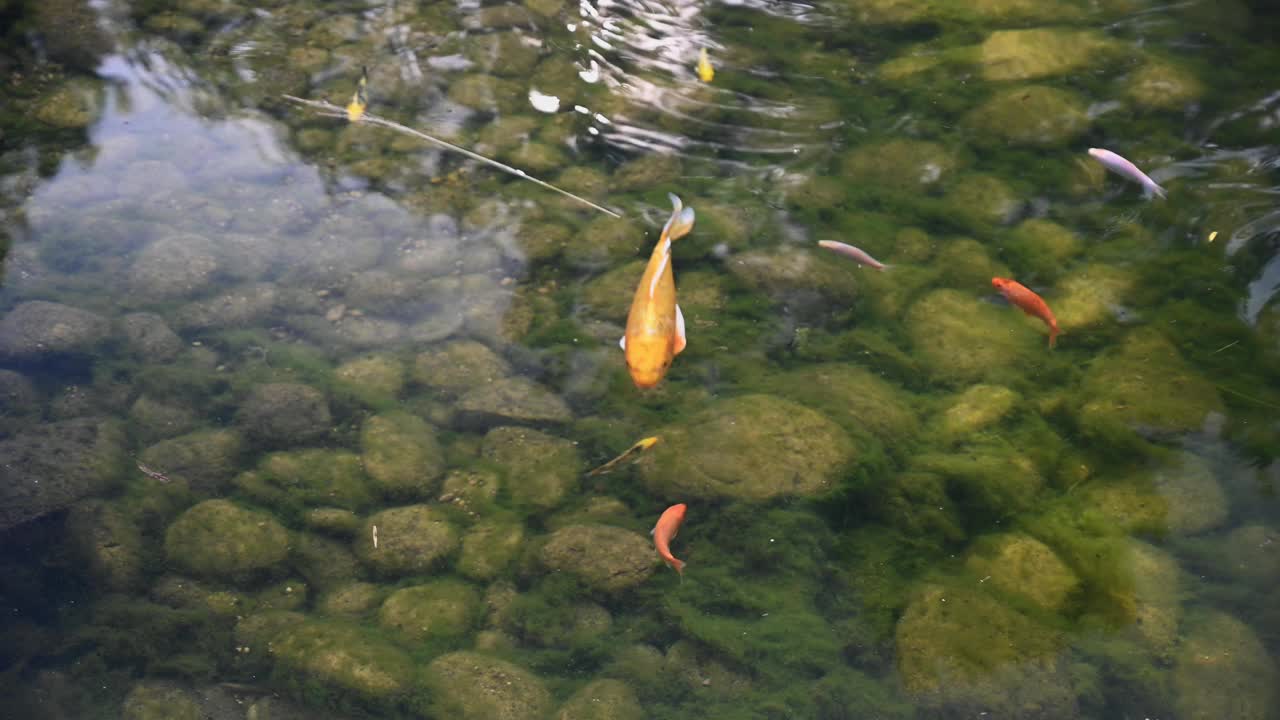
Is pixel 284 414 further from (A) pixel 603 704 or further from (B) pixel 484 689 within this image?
(A) pixel 603 704

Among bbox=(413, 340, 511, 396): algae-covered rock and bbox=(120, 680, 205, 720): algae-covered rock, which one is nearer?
bbox=(120, 680, 205, 720): algae-covered rock

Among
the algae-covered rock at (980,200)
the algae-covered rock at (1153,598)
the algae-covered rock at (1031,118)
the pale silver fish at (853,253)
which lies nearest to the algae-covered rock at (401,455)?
the pale silver fish at (853,253)

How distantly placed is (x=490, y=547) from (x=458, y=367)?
3.48 feet

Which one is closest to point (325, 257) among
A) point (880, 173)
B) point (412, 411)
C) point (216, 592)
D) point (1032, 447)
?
point (412, 411)

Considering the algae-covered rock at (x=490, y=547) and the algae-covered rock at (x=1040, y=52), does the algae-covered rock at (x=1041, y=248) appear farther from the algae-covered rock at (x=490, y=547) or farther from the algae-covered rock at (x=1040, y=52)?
the algae-covered rock at (x=490, y=547)

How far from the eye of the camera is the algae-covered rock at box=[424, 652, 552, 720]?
10.3 feet

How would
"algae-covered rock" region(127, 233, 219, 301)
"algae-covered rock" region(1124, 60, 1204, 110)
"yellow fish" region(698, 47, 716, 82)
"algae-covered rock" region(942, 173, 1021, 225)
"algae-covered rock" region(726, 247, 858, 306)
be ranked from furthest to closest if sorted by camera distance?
"yellow fish" region(698, 47, 716, 82), "algae-covered rock" region(1124, 60, 1204, 110), "algae-covered rock" region(942, 173, 1021, 225), "algae-covered rock" region(127, 233, 219, 301), "algae-covered rock" region(726, 247, 858, 306)

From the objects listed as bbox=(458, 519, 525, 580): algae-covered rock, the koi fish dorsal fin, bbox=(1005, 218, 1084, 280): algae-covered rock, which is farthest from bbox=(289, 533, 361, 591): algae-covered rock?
bbox=(1005, 218, 1084, 280): algae-covered rock

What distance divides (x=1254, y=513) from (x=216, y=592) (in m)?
4.15

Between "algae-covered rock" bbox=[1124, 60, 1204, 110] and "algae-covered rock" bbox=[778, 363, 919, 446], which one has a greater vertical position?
"algae-covered rock" bbox=[1124, 60, 1204, 110]

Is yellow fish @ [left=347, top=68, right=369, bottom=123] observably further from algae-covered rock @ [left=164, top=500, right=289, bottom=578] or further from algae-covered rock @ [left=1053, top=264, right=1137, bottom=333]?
algae-covered rock @ [left=1053, top=264, right=1137, bottom=333]

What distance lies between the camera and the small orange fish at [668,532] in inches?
140

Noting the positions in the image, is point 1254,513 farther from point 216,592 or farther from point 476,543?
point 216,592

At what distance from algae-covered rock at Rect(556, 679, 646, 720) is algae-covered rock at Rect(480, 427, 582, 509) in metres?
0.89
